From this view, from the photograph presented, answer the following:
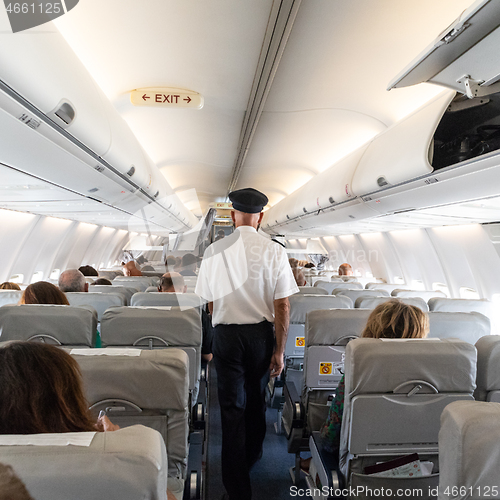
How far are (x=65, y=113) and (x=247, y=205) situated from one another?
4.75 feet

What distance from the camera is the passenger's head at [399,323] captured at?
250 centimetres

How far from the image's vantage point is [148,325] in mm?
2938

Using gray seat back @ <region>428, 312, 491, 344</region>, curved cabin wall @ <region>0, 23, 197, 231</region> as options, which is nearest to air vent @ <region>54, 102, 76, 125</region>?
curved cabin wall @ <region>0, 23, 197, 231</region>

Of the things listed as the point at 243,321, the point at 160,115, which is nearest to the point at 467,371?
the point at 243,321

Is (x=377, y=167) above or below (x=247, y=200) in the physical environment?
above

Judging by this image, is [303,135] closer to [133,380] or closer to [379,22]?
[379,22]

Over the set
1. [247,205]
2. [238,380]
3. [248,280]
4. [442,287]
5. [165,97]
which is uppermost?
[165,97]

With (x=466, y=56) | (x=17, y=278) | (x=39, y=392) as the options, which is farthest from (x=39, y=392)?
(x=17, y=278)

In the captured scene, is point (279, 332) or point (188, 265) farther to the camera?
point (188, 265)

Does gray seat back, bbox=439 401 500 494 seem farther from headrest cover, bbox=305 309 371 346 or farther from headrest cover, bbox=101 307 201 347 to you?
headrest cover, bbox=101 307 201 347

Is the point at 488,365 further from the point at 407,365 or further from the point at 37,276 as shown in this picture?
the point at 37,276

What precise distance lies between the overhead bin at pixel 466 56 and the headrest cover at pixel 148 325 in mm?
2186

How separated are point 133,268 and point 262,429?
7.22 meters
